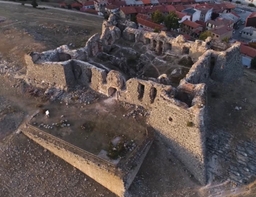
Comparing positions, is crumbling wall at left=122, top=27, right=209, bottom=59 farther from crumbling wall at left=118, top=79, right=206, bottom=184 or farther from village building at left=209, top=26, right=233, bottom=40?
village building at left=209, top=26, right=233, bottom=40

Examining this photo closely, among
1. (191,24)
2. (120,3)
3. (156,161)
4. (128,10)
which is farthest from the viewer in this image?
(120,3)

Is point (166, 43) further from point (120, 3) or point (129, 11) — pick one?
point (120, 3)

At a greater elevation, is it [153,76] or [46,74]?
[46,74]

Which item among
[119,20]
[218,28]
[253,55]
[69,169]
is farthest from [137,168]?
[218,28]

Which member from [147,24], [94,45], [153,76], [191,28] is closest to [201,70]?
[153,76]

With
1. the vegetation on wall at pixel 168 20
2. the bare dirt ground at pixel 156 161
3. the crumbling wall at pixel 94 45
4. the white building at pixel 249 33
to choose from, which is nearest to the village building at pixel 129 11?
the vegetation on wall at pixel 168 20

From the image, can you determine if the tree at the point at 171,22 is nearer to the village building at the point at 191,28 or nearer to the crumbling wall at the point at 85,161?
the village building at the point at 191,28

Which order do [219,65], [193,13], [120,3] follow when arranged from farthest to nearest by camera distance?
[120,3] < [193,13] < [219,65]

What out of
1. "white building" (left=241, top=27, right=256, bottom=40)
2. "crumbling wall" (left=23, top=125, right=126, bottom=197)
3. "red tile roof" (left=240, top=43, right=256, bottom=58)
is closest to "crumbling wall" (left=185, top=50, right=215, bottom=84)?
"crumbling wall" (left=23, top=125, right=126, bottom=197)
